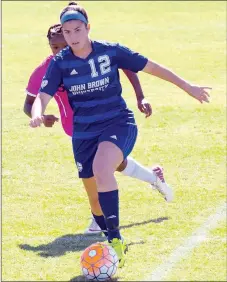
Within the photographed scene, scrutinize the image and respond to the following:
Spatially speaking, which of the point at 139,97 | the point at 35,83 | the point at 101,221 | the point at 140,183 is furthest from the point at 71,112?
the point at 140,183

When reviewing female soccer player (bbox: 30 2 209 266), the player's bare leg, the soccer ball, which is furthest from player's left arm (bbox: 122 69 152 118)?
the soccer ball

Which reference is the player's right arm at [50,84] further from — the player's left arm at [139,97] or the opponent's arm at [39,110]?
the player's left arm at [139,97]

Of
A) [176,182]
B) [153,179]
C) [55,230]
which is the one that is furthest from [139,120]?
[55,230]

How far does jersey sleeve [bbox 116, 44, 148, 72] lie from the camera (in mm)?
6925

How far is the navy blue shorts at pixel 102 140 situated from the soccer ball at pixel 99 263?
2.96ft

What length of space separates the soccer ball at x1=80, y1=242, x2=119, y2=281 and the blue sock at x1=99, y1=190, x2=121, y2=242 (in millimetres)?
265

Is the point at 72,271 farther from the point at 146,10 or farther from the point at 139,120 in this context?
the point at 146,10

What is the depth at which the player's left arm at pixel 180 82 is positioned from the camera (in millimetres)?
6859

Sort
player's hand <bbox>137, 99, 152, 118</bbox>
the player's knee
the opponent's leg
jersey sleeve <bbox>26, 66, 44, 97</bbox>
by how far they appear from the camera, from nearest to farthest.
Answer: the player's knee
player's hand <bbox>137, 99, 152, 118</bbox>
jersey sleeve <bbox>26, 66, 44, 97</bbox>
the opponent's leg

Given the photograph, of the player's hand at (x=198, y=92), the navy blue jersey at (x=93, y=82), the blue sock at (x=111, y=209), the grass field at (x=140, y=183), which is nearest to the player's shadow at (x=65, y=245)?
the grass field at (x=140, y=183)

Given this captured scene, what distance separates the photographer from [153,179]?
330 inches

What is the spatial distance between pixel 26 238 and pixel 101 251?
Result: 1.35 m

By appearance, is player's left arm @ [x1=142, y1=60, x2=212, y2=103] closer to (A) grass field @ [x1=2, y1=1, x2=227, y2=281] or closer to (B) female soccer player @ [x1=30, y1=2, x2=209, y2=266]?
(B) female soccer player @ [x1=30, y1=2, x2=209, y2=266]

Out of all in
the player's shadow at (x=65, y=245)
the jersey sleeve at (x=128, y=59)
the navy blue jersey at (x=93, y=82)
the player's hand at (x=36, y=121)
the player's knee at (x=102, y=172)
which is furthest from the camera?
the player's shadow at (x=65, y=245)
